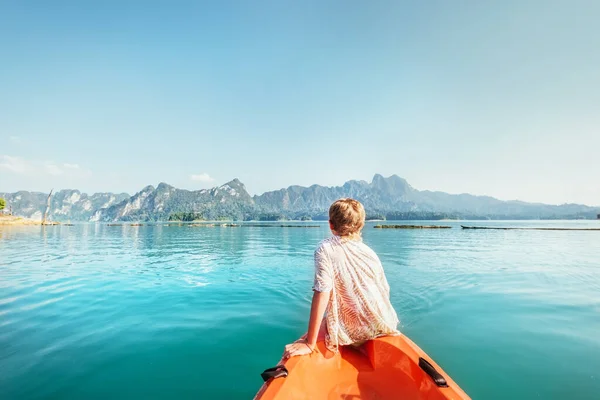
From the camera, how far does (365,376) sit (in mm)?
3602

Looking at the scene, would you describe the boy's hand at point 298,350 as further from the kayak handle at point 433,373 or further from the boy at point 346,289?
the kayak handle at point 433,373

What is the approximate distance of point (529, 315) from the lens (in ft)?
28.1

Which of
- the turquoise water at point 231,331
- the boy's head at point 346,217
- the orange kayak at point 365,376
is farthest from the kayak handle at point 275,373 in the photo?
the turquoise water at point 231,331

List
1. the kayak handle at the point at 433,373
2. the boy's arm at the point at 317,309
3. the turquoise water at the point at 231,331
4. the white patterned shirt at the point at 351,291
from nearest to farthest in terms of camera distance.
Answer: the kayak handle at the point at 433,373 < the boy's arm at the point at 317,309 < the white patterned shirt at the point at 351,291 < the turquoise water at the point at 231,331

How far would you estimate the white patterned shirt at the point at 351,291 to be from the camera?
3.53 m

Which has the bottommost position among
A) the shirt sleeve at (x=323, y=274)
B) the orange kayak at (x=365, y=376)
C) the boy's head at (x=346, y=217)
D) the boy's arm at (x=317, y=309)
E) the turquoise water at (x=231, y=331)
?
the turquoise water at (x=231, y=331)

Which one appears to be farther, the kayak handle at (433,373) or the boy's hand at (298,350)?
the boy's hand at (298,350)

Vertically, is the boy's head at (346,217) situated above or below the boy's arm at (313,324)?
above

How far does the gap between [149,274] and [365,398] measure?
47.5 ft

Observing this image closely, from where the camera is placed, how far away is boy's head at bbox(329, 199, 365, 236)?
3596 millimetres

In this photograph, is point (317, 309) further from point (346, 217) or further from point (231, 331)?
point (231, 331)

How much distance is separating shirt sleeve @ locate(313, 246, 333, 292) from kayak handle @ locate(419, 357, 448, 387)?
120 centimetres

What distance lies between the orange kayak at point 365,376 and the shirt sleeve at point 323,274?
2.67ft

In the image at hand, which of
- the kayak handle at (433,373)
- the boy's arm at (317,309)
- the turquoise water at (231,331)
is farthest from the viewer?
the turquoise water at (231,331)
